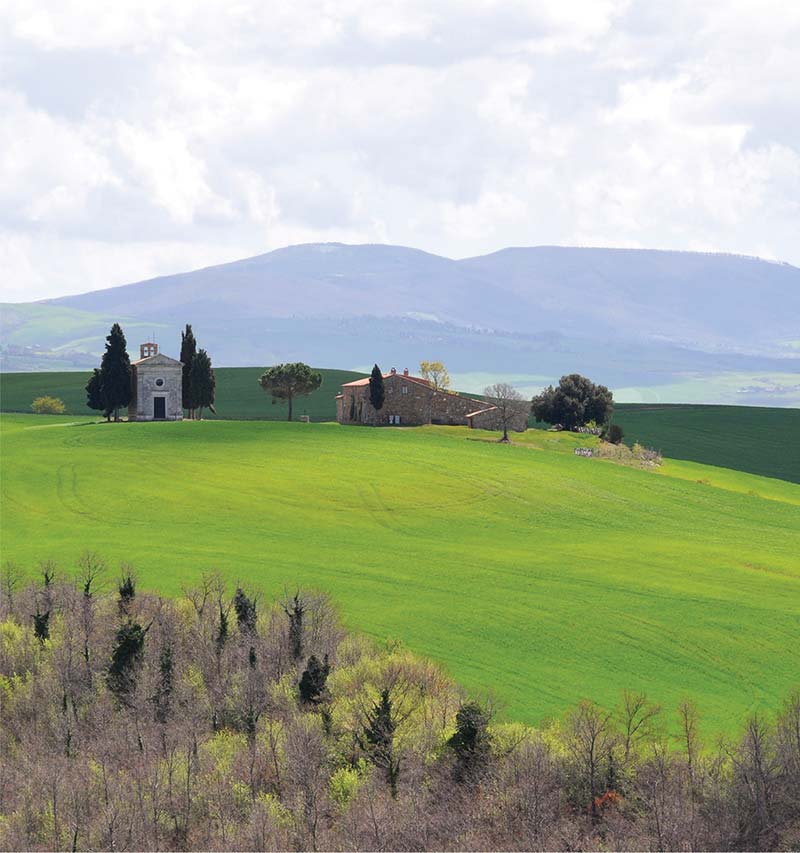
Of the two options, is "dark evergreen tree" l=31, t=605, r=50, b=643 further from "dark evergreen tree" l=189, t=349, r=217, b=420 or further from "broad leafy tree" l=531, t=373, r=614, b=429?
"broad leafy tree" l=531, t=373, r=614, b=429

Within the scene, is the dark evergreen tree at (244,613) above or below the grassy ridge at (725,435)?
below

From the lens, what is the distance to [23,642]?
61500mm

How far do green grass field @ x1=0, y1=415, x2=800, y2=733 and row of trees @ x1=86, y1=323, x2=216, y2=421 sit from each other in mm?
5188

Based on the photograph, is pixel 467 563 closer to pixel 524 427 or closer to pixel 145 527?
pixel 145 527

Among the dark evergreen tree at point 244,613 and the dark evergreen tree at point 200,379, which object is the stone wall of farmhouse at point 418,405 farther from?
the dark evergreen tree at point 244,613

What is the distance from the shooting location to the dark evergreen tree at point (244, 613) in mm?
61844

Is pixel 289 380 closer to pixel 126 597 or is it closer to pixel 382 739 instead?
pixel 126 597

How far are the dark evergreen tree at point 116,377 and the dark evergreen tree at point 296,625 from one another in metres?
74.9

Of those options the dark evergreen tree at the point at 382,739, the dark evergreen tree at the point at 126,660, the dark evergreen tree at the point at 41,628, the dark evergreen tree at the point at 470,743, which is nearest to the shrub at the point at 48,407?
the dark evergreen tree at the point at 41,628

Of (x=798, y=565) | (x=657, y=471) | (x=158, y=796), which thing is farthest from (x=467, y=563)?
(x=657, y=471)

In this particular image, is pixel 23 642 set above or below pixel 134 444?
below

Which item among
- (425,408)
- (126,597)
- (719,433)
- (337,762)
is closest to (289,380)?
(425,408)

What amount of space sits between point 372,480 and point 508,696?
50493 mm

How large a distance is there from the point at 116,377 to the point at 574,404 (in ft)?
174
